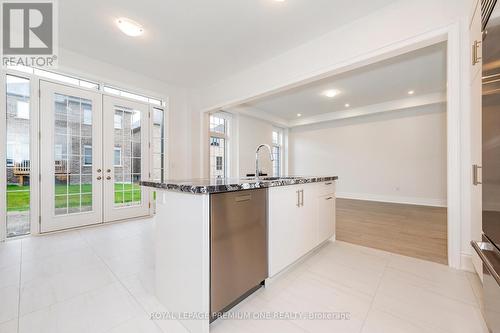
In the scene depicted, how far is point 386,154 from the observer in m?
6.13

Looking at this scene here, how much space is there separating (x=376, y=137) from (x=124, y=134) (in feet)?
22.3

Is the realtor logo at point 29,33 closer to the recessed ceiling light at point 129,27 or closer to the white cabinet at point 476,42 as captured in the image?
the recessed ceiling light at point 129,27

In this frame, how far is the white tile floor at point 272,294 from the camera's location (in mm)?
1261

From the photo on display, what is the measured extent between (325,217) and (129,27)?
3460 millimetres

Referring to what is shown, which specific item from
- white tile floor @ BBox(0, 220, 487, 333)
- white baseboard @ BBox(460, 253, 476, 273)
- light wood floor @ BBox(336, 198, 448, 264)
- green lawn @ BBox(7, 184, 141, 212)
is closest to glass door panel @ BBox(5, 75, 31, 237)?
green lawn @ BBox(7, 184, 141, 212)

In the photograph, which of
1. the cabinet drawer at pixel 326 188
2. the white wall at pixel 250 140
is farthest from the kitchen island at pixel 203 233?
the white wall at pixel 250 140

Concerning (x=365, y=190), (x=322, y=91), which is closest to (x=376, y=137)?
(x=365, y=190)

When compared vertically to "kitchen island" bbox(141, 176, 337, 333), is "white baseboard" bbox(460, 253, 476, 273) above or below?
below

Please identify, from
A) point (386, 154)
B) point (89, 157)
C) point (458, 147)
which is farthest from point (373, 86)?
point (89, 157)

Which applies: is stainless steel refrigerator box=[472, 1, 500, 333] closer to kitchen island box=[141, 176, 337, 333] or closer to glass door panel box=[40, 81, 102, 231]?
kitchen island box=[141, 176, 337, 333]

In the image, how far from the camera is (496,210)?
1.11 meters

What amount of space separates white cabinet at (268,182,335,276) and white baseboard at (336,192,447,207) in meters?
4.71

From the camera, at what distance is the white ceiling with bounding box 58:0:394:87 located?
235 cm

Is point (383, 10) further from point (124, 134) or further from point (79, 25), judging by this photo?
point (124, 134)
